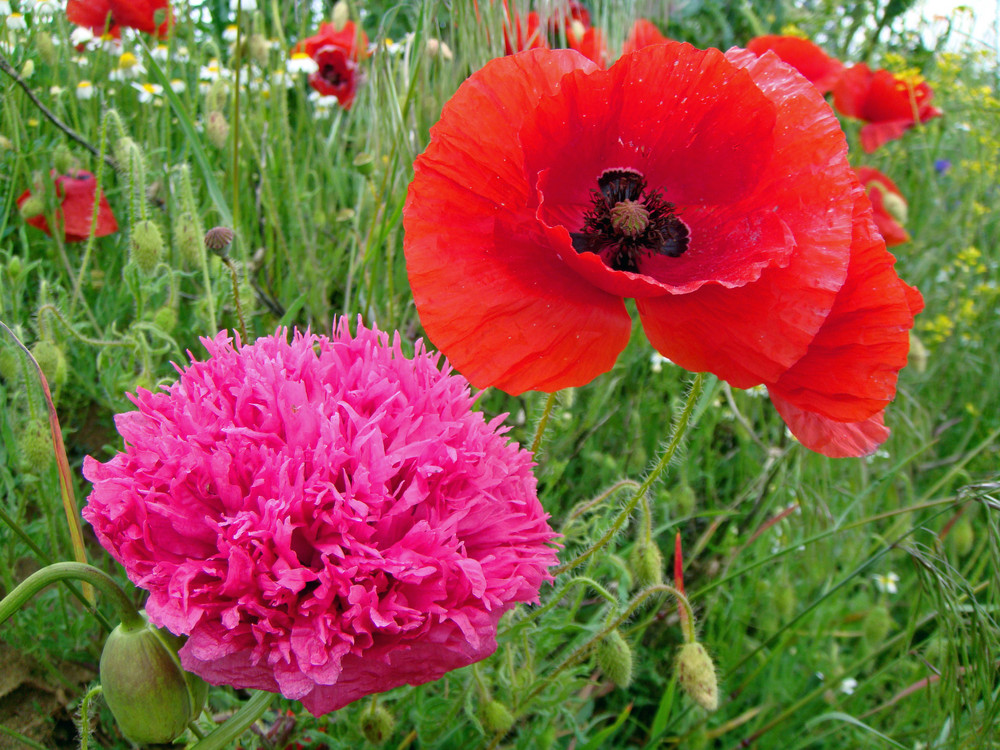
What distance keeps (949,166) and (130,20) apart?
4.01 m

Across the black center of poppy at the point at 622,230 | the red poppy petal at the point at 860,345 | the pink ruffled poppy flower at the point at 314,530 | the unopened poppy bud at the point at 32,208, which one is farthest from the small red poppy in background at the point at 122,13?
the red poppy petal at the point at 860,345

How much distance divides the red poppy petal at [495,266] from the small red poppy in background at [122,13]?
5.45 feet

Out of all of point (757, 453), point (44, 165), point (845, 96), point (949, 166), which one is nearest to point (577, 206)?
point (44, 165)

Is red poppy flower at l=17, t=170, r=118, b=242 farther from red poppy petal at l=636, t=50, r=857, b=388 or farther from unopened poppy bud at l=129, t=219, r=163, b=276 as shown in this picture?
red poppy petal at l=636, t=50, r=857, b=388

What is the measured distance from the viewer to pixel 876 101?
9.84 ft

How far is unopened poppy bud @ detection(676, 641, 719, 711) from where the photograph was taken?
48.2 inches

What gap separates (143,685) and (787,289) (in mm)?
831

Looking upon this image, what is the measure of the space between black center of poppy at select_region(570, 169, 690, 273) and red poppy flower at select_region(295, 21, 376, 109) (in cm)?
169

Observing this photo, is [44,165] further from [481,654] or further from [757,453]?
[757,453]

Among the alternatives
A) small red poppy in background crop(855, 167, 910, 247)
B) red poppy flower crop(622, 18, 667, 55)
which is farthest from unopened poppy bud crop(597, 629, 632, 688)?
small red poppy in background crop(855, 167, 910, 247)

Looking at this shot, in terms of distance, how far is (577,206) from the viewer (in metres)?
1.20

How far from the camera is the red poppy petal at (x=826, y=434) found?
106cm

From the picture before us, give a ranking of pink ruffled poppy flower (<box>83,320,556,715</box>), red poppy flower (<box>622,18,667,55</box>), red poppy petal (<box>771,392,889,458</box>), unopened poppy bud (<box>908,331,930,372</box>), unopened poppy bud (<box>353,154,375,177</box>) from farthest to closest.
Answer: unopened poppy bud (<box>908,331,930,372</box>), red poppy flower (<box>622,18,667,55</box>), unopened poppy bud (<box>353,154,375,177</box>), red poppy petal (<box>771,392,889,458</box>), pink ruffled poppy flower (<box>83,320,556,715</box>)

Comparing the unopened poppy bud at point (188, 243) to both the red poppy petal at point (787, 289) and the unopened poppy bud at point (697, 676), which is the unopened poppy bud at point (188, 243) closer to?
the red poppy petal at point (787, 289)
